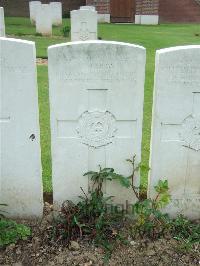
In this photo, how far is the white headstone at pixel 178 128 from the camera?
11.5 feet

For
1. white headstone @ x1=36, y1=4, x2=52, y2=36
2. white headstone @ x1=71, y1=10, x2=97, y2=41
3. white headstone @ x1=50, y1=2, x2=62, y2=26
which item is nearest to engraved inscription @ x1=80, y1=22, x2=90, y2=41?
white headstone @ x1=71, y1=10, x2=97, y2=41

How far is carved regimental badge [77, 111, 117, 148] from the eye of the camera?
366cm

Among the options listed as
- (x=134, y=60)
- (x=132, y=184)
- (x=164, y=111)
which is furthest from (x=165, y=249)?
(x=134, y=60)

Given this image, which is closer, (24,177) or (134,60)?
(134,60)

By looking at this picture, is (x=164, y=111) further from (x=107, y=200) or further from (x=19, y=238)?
(x=19, y=238)

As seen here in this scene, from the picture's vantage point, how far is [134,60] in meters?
3.48

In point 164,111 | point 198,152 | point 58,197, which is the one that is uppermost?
point 164,111

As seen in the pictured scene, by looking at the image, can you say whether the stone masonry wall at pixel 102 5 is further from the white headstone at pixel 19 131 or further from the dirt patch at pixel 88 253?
the dirt patch at pixel 88 253

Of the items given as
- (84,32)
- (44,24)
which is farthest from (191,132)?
(44,24)

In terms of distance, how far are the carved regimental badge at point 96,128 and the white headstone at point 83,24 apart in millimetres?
10229

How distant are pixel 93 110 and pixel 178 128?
30.4 inches

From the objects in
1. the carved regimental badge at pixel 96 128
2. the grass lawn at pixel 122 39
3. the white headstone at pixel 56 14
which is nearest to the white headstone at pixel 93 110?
the carved regimental badge at pixel 96 128

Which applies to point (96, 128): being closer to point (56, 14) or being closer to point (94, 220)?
point (94, 220)

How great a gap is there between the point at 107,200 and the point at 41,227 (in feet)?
2.13
